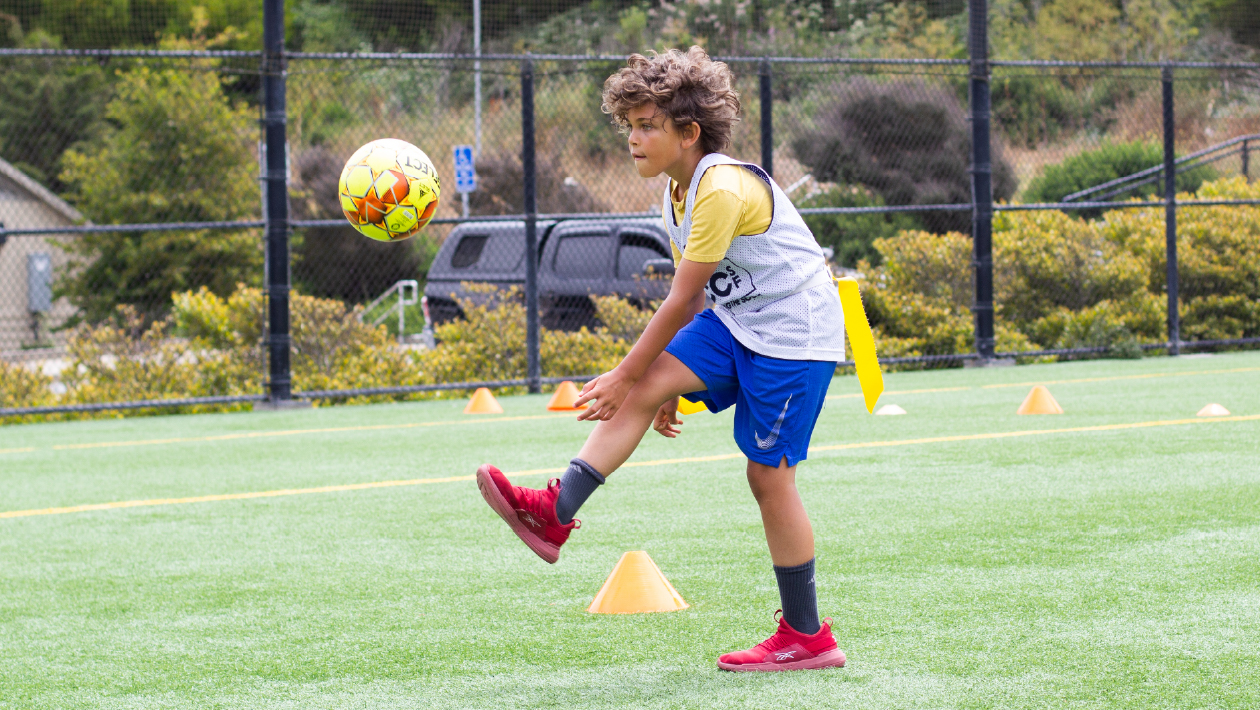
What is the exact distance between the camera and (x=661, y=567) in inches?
185

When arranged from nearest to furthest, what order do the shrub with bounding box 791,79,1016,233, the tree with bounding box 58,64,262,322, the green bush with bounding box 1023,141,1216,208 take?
the shrub with bounding box 791,79,1016,233 → the tree with bounding box 58,64,262,322 → the green bush with bounding box 1023,141,1216,208

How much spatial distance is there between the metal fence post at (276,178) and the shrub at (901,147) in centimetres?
1126

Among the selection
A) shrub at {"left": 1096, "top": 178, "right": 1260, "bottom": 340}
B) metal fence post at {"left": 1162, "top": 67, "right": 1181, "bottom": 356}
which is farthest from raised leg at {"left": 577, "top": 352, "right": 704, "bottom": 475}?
shrub at {"left": 1096, "top": 178, "right": 1260, "bottom": 340}

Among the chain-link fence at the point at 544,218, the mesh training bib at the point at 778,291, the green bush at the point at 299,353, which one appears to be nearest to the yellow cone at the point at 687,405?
the mesh training bib at the point at 778,291

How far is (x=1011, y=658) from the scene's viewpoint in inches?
134

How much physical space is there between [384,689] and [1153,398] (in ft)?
24.5

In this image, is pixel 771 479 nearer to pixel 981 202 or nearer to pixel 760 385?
pixel 760 385

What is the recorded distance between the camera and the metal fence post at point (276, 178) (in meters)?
10.6

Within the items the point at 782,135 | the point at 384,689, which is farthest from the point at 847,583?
the point at 782,135

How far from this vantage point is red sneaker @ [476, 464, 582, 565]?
339 cm

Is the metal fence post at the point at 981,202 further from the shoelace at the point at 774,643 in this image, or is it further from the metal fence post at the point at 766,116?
the shoelace at the point at 774,643

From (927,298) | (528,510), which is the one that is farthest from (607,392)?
(927,298)

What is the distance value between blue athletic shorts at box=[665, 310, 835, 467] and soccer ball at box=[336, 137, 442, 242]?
176 cm

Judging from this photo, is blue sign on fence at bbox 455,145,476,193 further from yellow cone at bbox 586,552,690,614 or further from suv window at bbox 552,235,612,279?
Answer: yellow cone at bbox 586,552,690,614
